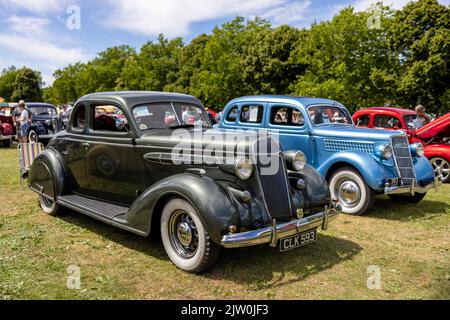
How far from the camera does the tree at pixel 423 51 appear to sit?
19188 millimetres

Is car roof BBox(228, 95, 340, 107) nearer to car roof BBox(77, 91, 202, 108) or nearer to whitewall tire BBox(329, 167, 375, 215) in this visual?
whitewall tire BBox(329, 167, 375, 215)

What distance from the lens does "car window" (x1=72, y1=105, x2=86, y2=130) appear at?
220 inches

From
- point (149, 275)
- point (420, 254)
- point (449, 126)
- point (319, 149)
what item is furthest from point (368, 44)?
point (149, 275)

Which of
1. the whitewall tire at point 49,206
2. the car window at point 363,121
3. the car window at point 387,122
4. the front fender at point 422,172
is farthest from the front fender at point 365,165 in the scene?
the whitewall tire at point 49,206

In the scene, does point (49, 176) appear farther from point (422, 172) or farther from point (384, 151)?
point (422, 172)

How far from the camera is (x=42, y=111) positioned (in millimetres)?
16641

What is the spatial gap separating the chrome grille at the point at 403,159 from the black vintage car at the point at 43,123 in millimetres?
13141

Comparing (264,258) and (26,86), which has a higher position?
(26,86)

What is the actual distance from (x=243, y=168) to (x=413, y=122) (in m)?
8.07

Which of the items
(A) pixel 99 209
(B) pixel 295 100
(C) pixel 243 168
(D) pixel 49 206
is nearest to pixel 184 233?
(C) pixel 243 168

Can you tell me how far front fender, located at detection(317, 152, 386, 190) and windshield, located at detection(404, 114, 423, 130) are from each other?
4.39 metres

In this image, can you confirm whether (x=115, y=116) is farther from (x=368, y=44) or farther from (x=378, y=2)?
(x=378, y=2)

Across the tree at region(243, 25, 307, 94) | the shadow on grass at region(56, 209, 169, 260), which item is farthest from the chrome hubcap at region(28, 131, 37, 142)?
the tree at region(243, 25, 307, 94)
